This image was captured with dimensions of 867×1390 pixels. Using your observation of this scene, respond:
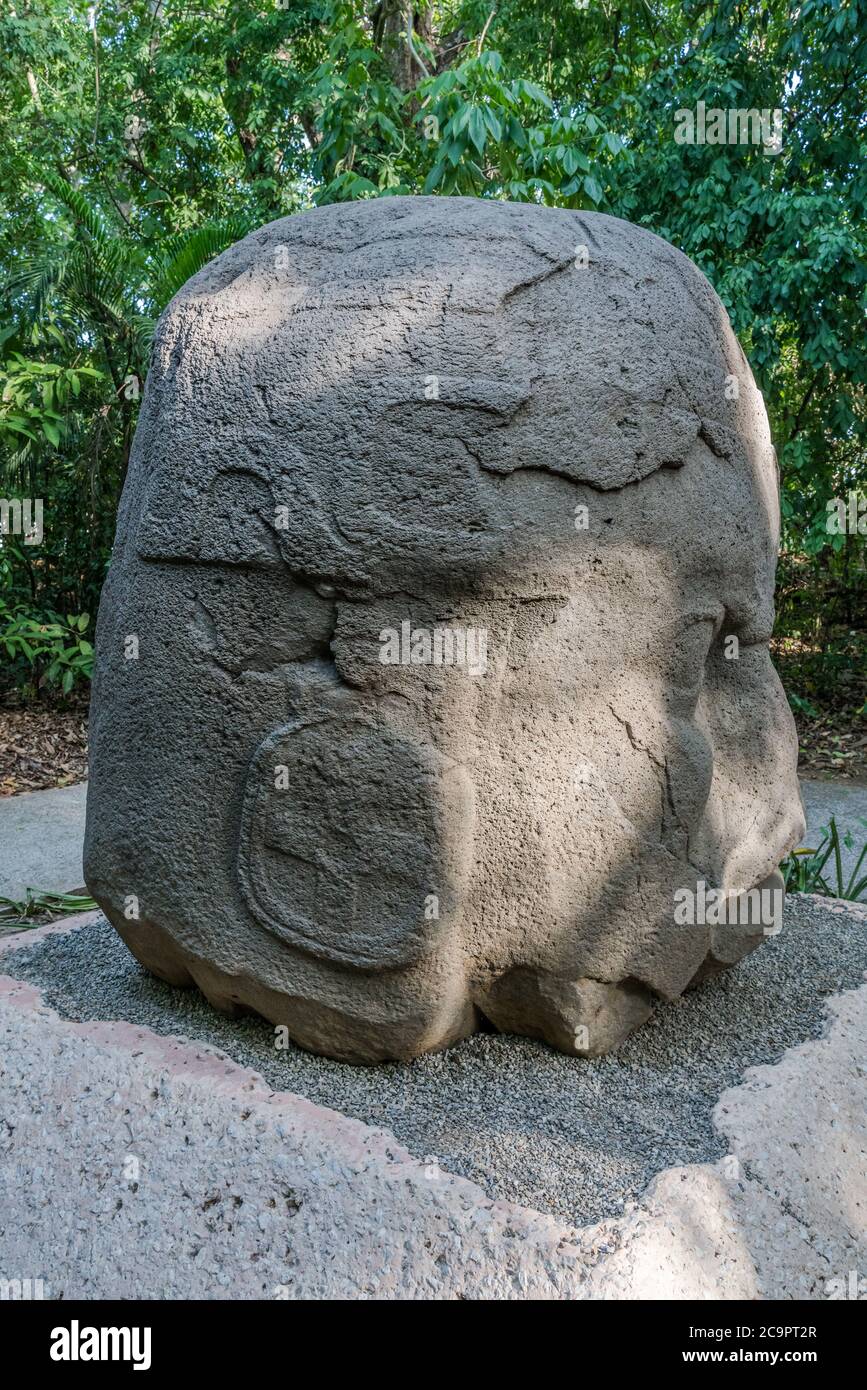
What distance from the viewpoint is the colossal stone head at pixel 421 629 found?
6.34 feet

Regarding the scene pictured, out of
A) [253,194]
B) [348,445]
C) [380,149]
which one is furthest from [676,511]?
[253,194]

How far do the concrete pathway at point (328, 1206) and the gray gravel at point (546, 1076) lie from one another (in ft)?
0.19

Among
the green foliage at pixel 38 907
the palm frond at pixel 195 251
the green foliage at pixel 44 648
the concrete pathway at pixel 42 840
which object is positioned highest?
the palm frond at pixel 195 251

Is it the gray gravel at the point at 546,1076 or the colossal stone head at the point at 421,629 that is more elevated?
the colossal stone head at the point at 421,629

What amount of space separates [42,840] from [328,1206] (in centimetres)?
313

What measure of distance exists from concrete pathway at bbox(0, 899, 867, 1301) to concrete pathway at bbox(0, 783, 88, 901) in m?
1.66

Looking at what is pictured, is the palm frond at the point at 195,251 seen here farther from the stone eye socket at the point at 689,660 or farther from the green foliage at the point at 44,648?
the stone eye socket at the point at 689,660

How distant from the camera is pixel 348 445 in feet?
6.28

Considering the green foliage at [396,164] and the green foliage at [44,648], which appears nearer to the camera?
the green foliage at [396,164]

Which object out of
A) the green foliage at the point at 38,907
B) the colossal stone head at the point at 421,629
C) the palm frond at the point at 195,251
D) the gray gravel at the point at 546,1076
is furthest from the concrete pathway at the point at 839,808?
the palm frond at the point at 195,251

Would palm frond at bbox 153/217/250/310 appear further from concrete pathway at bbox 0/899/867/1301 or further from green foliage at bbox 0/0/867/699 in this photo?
concrete pathway at bbox 0/899/867/1301

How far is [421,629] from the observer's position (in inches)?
77.7

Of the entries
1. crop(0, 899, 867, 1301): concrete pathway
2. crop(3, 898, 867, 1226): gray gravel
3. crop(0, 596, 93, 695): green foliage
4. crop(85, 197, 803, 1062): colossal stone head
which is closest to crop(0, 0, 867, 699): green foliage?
crop(0, 596, 93, 695): green foliage
